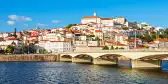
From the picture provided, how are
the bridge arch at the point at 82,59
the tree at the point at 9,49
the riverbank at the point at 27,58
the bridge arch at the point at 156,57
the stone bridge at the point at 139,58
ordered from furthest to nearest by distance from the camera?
the tree at the point at 9,49 → the riverbank at the point at 27,58 → the bridge arch at the point at 82,59 → the stone bridge at the point at 139,58 → the bridge arch at the point at 156,57

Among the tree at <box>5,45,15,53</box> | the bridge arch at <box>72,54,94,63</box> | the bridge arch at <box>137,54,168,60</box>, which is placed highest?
the tree at <box>5,45,15,53</box>

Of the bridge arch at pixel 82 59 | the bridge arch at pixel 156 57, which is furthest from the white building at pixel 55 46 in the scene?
the bridge arch at pixel 156 57

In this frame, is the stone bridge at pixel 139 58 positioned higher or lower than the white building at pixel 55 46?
lower

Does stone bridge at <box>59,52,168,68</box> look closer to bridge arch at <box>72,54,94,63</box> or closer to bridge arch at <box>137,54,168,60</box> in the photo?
bridge arch at <box>137,54,168,60</box>

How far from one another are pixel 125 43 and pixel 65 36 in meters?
28.9

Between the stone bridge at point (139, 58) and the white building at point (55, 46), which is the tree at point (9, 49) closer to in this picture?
the white building at point (55, 46)

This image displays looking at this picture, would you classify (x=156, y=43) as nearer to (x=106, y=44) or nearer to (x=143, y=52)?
(x=106, y=44)

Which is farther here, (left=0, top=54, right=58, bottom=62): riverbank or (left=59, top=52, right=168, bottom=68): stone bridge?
(left=0, top=54, right=58, bottom=62): riverbank

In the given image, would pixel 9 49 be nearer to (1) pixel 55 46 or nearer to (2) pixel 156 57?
(1) pixel 55 46

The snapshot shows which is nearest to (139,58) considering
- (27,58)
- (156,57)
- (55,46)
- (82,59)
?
(156,57)

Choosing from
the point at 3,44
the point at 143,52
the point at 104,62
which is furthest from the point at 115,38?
the point at 143,52

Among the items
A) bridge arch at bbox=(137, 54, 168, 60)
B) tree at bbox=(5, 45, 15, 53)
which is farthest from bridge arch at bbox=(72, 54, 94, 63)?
tree at bbox=(5, 45, 15, 53)

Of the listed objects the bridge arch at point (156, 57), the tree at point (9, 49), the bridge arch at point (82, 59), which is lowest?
the bridge arch at point (82, 59)

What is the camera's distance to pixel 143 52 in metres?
63.2
